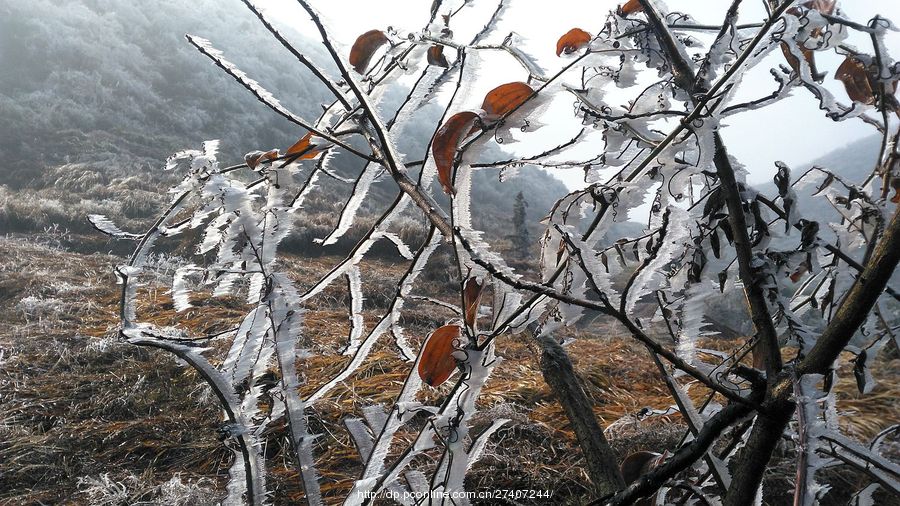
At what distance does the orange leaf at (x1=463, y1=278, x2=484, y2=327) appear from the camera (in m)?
0.34

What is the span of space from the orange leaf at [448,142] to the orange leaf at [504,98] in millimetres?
14

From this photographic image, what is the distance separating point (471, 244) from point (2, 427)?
1.90 metres

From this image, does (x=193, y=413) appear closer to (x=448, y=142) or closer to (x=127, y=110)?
(x=448, y=142)

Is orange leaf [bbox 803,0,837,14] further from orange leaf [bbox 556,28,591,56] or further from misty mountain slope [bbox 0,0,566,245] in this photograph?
misty mountain slope [bbox 0,0,566,245]

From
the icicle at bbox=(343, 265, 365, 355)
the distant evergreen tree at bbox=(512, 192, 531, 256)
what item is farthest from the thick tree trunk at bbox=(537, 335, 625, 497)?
the distant evergreen tree at bbox=(512, 192, 531, 256)

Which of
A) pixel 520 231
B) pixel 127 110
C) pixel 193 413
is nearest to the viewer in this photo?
pixel 193 413

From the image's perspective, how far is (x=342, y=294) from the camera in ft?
10.5

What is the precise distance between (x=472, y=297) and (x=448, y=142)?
0.10 m

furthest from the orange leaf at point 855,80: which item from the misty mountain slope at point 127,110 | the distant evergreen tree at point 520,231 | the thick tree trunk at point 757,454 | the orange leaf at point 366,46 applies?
the distant evergreen tree at point 520,231

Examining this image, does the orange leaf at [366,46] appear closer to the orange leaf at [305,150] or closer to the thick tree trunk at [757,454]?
the orange leaf at [305,150]

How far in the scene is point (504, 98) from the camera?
0.99ft

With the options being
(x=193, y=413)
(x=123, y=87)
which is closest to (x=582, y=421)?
(x=193, y=413)

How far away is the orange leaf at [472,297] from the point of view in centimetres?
34

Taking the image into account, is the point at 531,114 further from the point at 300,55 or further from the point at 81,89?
the point at 81,89
